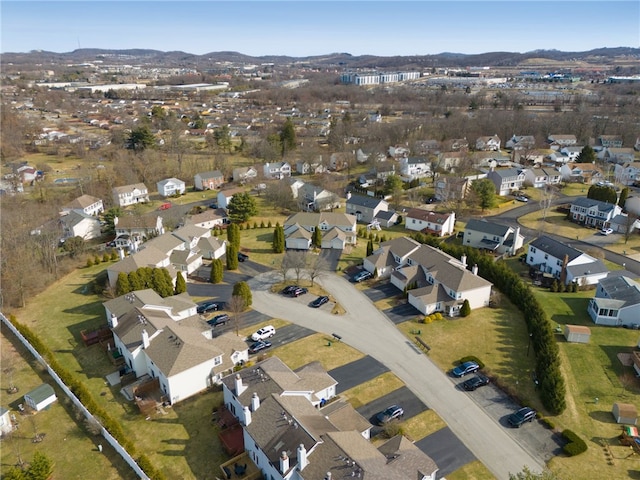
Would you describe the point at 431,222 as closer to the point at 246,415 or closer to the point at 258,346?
the point at 258,346

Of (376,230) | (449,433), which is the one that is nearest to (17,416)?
(449,433)

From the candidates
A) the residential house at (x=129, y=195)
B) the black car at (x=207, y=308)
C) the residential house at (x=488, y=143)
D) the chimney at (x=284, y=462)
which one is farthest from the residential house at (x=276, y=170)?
the chimney at (x=284, y=462)

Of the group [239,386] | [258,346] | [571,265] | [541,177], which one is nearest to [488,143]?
[541,177]

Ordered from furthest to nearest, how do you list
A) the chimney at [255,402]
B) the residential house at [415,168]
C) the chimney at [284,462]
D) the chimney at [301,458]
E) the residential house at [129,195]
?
the residential house at [415,168] < the residential house at [129,195] < the chimney at [255,402] < the chimney at [284,462] < the chimney at [301,458]

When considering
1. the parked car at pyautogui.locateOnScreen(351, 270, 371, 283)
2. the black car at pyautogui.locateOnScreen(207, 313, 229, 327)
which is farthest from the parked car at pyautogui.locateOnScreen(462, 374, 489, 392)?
the black car at pyautogui.locateOnScreen(207, 313, 229, 327)

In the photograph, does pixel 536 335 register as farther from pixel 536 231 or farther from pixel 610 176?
pixel 610 176

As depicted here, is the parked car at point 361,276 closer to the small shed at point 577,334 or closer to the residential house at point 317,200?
the small shed at point 577,334
